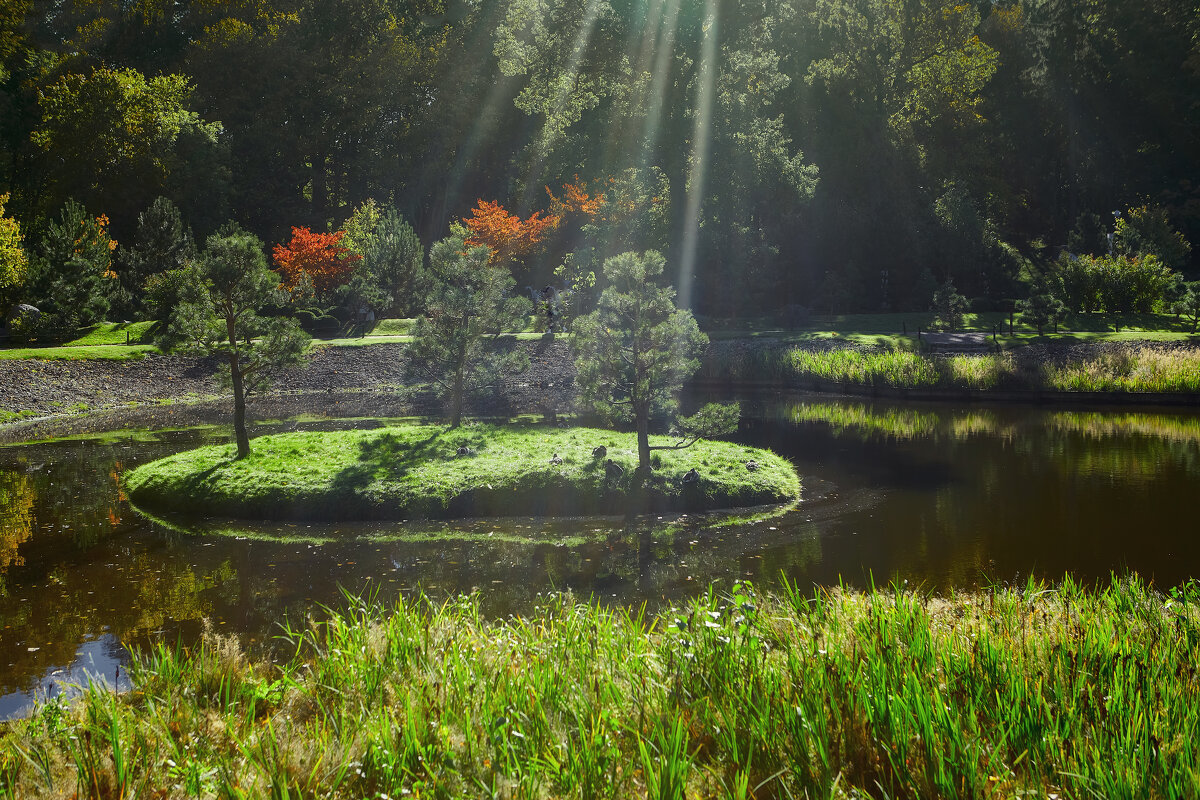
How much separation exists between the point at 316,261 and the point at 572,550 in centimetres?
3140

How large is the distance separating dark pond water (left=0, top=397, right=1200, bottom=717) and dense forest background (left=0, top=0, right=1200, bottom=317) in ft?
78.5

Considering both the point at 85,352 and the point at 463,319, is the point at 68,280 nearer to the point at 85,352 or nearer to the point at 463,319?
the point at 85,352

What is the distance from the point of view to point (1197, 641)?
4.69 metres

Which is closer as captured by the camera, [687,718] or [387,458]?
[687,718]

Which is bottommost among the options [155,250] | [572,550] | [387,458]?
[572,550]

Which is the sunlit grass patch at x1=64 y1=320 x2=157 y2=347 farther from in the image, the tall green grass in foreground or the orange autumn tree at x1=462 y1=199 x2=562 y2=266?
the tall green grass in foreground

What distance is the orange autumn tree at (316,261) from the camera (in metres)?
36.9

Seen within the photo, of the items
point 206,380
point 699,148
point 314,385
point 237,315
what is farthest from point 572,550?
point 699,148

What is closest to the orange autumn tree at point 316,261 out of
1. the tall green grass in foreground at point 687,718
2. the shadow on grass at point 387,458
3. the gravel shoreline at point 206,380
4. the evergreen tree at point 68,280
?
the evergreen tree at point 68,280

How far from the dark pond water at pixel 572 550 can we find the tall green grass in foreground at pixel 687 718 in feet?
5.73

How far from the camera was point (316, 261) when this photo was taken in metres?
37.4

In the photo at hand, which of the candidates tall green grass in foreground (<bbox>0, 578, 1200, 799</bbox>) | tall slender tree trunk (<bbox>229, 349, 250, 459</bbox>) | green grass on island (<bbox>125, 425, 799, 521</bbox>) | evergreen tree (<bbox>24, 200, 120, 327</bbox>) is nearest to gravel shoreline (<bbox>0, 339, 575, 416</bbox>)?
evergreen tree (<bbox>24, 200, 120, 327</bbox>)

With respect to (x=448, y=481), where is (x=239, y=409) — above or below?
above

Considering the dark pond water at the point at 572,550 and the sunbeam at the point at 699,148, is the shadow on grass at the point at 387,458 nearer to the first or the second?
the dark pond water at the point at 572,550
